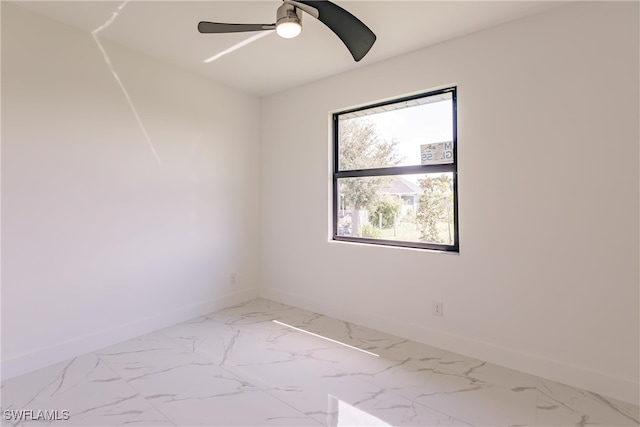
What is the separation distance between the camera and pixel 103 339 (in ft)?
8.52

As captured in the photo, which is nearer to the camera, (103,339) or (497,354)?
(497,354)

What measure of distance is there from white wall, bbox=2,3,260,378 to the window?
1.32m

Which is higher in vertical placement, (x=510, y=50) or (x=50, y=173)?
(x=510, y=50)

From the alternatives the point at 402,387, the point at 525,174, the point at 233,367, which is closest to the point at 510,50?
the point at 525,174

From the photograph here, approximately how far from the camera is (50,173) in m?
2.33

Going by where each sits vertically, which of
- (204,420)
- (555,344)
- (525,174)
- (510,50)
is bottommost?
(204,420)

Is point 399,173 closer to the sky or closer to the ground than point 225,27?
closer to the ground

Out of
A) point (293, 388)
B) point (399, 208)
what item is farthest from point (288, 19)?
point (293, 388)

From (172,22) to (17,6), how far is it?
99 centimetres

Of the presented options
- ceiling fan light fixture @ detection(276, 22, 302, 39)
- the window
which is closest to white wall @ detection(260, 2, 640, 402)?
the window

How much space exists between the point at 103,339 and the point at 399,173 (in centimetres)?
282

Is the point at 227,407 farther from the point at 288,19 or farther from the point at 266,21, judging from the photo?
the point at 266,21

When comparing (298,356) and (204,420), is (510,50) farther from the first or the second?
(204,420)

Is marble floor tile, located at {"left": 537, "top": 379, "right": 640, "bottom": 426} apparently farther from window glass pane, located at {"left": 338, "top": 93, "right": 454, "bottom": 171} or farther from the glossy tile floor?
window glass pane, located at {"left": 338, "top": 93, "right": 454, "bottom": 171}
